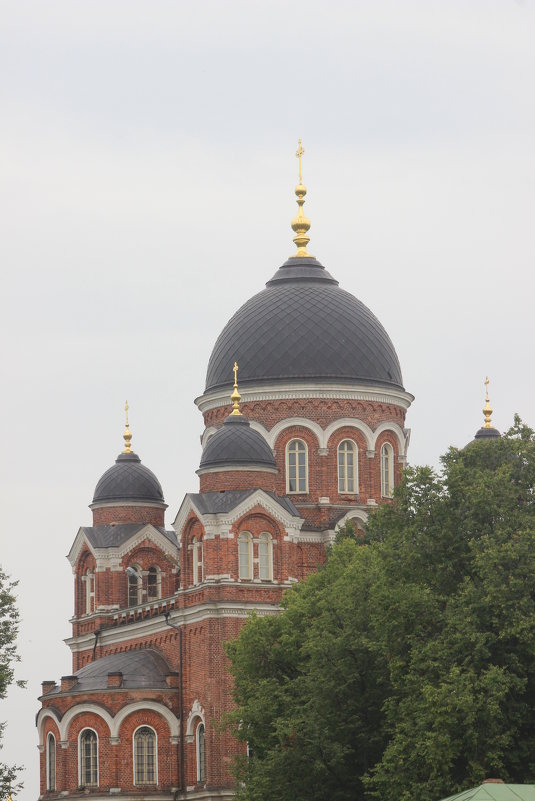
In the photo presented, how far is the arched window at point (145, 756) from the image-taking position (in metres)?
62.2

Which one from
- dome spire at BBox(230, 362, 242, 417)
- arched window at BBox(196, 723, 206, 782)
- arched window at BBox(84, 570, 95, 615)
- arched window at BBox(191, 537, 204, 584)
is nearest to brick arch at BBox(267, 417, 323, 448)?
dome spire at BBox(230, 362, 242, 417)

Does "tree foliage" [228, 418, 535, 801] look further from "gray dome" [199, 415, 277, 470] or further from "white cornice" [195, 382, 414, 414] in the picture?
"white cornice" [195, 382, 414, 414]

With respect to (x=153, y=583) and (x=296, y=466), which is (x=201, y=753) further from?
(x=296, y=466)

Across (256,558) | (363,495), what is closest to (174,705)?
(256,558)

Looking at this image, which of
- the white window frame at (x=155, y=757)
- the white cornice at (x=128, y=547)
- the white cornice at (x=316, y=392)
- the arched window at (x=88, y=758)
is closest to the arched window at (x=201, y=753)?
the white window frame at (x=155, y=757)

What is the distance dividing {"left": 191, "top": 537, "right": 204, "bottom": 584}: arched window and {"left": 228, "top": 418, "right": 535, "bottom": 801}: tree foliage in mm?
6178

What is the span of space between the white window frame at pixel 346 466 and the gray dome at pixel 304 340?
6.40 ft

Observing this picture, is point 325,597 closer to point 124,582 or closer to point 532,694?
point 532,694

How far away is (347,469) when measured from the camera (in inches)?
2675

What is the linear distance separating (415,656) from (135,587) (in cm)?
2294

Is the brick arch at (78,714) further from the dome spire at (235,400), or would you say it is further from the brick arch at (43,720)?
the dome spire at (235,400)

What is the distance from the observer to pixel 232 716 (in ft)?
185

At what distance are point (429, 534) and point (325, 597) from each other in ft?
16.9

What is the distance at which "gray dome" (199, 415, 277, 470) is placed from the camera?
6341 cm
